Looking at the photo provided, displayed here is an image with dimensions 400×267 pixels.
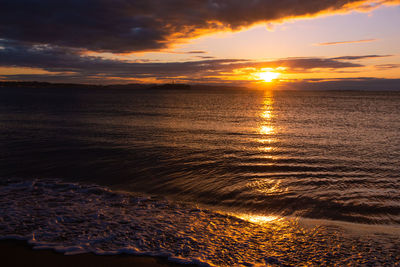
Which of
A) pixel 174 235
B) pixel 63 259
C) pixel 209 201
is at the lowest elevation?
pixel 209 201

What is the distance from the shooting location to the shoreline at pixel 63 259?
17.9 ft

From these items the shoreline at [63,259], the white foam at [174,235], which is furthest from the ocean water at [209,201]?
the shoreline at [63,259]

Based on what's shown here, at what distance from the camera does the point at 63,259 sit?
559 cm

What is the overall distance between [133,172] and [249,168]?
5.66 m

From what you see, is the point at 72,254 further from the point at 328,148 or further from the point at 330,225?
the point at 328,148

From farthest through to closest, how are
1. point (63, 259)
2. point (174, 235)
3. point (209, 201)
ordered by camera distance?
point (209, 201) → point (174, 235) → point (63, 259)

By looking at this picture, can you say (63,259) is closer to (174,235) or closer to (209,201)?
(174,235)

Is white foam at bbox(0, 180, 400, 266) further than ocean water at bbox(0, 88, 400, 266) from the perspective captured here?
No

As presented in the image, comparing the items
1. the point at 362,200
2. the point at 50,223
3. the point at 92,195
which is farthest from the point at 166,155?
the point at 362,200

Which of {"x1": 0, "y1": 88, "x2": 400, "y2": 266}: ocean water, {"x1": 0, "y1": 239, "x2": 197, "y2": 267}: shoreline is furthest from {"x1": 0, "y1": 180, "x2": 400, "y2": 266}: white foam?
{"x1": 0, "y1": 239, "x2": 197, "y2": 267}: shoreline

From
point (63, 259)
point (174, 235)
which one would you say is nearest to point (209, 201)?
point (174, 235)

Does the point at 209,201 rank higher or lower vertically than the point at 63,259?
lower

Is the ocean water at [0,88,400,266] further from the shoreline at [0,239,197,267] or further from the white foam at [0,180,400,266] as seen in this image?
the shoreline at [0,239,197,267]

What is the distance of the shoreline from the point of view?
5453 millimetres
